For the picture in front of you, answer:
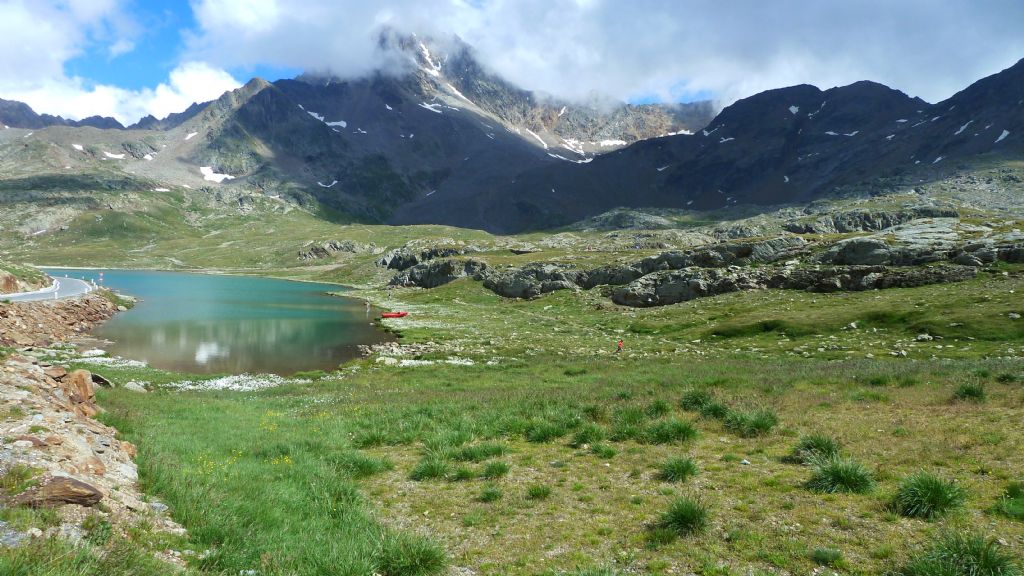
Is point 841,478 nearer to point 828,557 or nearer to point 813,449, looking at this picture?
point 813,449

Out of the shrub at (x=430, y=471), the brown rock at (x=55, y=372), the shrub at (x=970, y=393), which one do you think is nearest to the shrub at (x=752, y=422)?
the shrub at (x=970, y=393)

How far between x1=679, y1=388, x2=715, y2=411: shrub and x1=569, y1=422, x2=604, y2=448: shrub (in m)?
3.51

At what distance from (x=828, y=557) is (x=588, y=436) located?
695 cm

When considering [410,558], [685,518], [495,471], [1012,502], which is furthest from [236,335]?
[1012,502]

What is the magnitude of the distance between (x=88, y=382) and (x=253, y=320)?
2416 inches

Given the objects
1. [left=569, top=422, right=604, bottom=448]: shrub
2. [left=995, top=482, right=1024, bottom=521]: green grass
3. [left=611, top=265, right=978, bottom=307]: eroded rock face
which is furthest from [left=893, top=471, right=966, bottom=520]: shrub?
[left=611, top=265, right=978, bottom=307]: eroded rock face

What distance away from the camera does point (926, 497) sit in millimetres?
7527

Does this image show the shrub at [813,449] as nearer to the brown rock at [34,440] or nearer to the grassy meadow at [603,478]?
the grassy meadow at [603,478]

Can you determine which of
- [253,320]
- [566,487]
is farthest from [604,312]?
[566,487]

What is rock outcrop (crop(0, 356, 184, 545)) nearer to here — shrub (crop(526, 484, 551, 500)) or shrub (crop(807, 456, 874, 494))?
shrub (crop(526, 484, 551, 500))

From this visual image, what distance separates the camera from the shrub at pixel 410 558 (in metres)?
6.80

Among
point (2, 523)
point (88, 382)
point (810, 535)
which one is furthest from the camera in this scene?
point (88, 382)

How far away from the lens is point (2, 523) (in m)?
5.57

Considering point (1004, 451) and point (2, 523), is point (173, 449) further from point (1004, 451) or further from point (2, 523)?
point (1004, 451)
